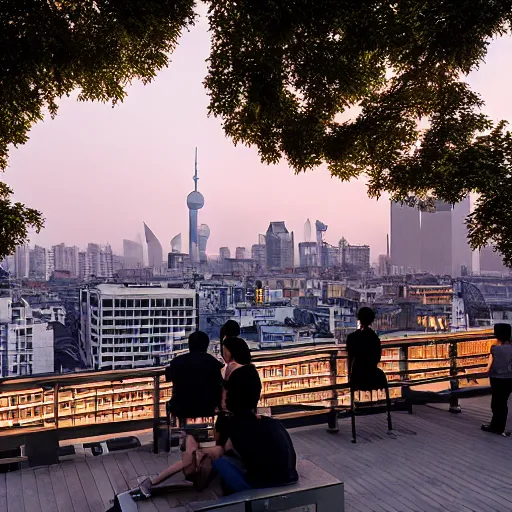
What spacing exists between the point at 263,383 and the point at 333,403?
0.78 meters

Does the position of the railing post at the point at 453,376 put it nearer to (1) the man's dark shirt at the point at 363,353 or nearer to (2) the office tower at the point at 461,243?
(2) the office tower at the point at 461,243

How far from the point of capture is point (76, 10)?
3967 millimetres

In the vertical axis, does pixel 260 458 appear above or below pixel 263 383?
above

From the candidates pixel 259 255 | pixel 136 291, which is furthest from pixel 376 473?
pixel 136 291

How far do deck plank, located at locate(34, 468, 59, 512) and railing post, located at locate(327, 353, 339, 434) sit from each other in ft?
9.12

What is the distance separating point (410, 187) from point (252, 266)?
19677 millimetres

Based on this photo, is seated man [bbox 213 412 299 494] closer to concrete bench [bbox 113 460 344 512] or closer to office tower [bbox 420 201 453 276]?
concrete bench [bbox 113 460 344 512]

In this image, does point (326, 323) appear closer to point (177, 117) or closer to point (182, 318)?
point (182, 318)

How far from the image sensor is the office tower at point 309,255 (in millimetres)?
24609

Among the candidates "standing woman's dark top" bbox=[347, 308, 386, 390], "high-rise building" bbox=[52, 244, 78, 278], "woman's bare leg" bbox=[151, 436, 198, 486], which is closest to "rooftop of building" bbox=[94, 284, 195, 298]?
"high-rise building" bbox=[52, 244, 78, 278]

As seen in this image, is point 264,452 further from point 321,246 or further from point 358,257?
point 358,257

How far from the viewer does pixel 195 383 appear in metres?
3.81

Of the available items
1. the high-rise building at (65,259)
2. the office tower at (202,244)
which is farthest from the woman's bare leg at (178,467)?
the office tower at (202,244)

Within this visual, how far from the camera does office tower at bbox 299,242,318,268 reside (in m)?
24.6
